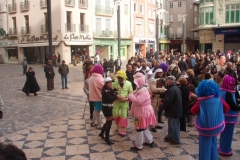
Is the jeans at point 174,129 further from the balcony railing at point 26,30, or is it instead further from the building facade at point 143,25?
the building facade at point 143,25

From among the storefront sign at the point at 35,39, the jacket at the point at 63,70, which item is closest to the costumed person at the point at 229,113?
the jacket at the point at 63,70

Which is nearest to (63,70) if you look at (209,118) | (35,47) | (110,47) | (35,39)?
(209,118)

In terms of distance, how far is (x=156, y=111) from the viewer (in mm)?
7523

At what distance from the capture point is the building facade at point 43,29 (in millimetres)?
32062

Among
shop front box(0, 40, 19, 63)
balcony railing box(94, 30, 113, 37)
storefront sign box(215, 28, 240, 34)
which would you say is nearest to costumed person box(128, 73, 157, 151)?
balcony railing box(94, 30, 113, 37)

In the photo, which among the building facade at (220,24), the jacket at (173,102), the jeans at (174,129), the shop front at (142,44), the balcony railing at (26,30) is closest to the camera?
the jacket at (173,102)

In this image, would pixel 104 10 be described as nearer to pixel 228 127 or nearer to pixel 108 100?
pixel 108 100

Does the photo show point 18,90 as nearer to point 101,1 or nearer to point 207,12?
point 101,1

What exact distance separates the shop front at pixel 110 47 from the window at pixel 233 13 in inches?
582

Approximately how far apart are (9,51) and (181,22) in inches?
1273

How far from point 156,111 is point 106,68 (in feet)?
35.0

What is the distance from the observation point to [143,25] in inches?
1793

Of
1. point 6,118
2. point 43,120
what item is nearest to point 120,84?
point 43,120

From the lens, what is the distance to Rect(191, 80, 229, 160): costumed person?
443cm
